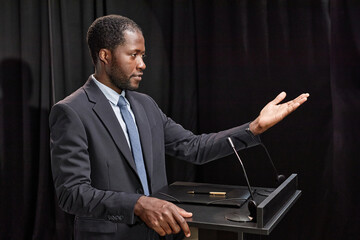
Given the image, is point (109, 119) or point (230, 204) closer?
point (230, 204)

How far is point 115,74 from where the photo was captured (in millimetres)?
2039

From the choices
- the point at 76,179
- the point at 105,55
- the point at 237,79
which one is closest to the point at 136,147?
the point at 76,179

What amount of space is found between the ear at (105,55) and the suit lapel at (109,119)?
0.49 feet

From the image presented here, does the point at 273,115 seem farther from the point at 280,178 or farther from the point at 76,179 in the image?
the point at 76,179

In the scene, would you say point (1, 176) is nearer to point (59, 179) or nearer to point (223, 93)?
point (223, 93)

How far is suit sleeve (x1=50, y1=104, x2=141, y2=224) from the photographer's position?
5.41 ft

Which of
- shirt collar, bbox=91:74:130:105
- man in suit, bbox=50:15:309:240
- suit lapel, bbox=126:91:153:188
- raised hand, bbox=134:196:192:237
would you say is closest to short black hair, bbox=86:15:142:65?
man in suit, bbox=50:15:309:240

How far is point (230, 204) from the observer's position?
5.58 ft

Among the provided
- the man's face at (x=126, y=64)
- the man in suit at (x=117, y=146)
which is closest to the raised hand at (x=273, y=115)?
the man in suit at (x=117, y=146)

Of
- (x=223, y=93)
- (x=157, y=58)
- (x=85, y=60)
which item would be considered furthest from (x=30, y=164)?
(x=223, y=93)

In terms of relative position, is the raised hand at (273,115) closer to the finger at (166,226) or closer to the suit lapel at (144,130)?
the suit lapel at (144,130)

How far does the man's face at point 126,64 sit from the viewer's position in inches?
80.4

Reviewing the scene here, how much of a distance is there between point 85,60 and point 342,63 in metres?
1.82

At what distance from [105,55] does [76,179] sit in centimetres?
61
